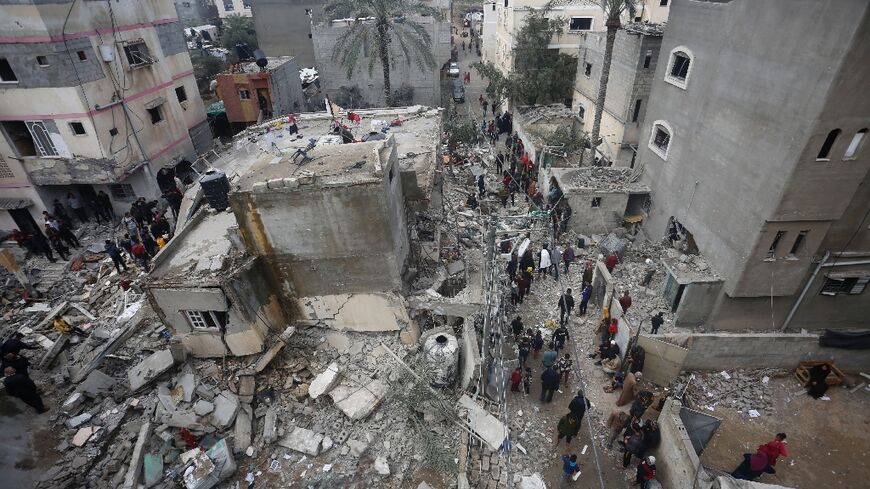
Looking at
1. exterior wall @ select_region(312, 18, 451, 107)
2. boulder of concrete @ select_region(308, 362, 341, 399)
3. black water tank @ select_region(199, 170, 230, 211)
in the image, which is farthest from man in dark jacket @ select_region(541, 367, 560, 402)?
exterior wall @ select_region(312, 18, 451, 107)

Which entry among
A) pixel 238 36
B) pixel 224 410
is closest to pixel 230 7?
pixel 238 36

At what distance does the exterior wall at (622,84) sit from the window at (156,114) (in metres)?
22.5

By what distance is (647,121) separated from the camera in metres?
18.1

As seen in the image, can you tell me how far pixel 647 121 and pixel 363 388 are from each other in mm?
15584

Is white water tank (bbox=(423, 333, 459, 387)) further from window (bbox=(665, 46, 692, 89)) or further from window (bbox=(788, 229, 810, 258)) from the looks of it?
window (bbox=(665, 46, 692, 89))

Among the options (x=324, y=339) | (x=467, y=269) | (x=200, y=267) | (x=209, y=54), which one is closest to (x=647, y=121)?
(x=467, y=269)

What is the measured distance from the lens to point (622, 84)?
21.0 metres

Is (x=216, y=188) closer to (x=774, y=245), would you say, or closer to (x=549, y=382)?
(x=549, y=382)

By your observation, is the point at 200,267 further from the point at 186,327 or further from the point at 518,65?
the point at 518,65

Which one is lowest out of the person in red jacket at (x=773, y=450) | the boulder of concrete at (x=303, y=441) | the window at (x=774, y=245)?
the boulder of concrete at (x=303, y=441)

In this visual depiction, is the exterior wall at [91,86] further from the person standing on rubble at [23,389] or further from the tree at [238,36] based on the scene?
the tree at [238,36]

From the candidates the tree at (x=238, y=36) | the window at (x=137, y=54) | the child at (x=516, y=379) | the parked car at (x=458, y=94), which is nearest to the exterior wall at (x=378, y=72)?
the parked car at (x=458, y=94)

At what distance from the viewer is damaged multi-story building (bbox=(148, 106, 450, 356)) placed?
10.1 meters

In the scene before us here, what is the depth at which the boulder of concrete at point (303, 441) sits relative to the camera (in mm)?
10102
